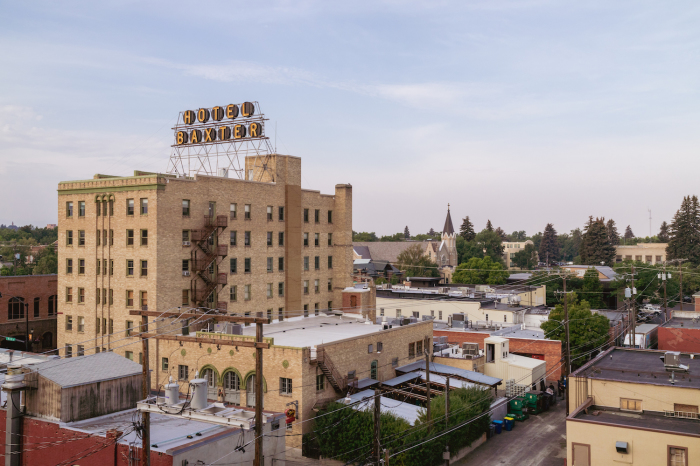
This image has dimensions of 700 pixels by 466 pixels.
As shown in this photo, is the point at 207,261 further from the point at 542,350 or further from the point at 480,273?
the point at 480,273

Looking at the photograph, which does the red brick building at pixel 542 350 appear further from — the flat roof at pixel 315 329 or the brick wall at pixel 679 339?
the flat roof at pixel 315 329

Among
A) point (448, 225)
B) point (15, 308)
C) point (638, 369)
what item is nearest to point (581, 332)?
point (638, 369)

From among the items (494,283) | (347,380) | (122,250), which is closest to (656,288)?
(494,283)

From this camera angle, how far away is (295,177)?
196ft

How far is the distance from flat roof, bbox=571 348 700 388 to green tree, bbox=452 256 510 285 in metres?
87.0

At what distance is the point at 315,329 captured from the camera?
167 feet

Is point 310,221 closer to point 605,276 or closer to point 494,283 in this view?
point 494,283

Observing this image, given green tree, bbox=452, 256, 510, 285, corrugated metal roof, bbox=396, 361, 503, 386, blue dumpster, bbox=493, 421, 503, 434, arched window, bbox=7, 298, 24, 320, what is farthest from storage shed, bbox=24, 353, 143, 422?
green tree, bbox=452, 256, 510, 285

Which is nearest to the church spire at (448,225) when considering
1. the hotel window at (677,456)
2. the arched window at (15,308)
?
the arched window at (15,308)

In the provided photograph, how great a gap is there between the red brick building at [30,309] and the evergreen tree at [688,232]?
136943 millimetres

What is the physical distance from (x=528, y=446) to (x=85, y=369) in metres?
30.7

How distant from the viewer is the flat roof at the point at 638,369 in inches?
1331

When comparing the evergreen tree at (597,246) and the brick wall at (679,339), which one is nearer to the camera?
the brick wall at (679,339)

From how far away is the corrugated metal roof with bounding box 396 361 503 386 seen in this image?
4859 cm
